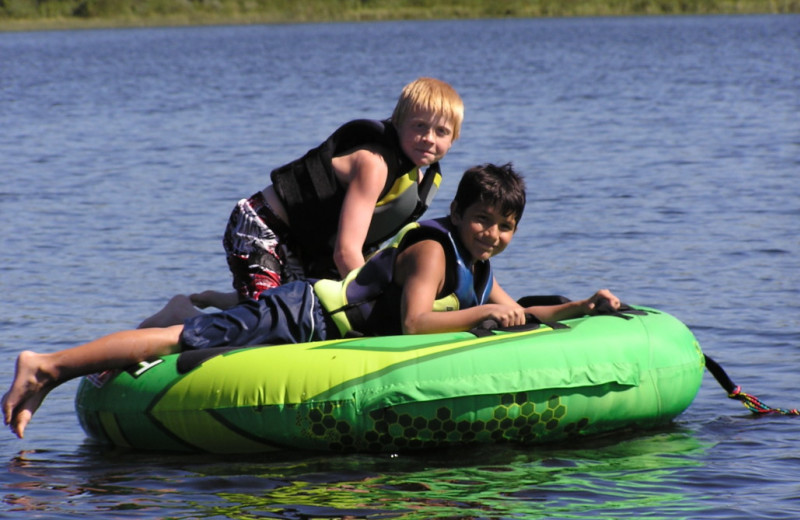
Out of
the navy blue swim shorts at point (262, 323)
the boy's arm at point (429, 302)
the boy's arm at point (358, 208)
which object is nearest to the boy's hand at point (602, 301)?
the boy's arm at point (429, 302)

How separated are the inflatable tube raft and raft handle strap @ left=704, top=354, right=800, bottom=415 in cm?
64

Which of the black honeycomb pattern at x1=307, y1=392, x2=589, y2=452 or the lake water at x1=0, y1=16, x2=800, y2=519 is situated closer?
the lake water at x1=0, y1=16, x2=800, y2=519

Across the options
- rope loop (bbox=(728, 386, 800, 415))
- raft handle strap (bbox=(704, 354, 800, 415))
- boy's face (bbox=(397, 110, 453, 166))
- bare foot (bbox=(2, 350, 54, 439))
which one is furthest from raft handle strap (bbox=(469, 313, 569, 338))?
bare foot (bbox=(2, 350, 54, 439))

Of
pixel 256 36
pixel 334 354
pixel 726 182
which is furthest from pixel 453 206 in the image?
pixel 256 36

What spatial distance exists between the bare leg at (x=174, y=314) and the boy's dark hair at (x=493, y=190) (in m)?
1.29

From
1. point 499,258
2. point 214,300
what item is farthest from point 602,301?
point 499,258

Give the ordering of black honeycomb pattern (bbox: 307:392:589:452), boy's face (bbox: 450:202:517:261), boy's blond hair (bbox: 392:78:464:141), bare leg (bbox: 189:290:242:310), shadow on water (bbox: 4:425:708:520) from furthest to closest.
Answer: bare leg (bbox: 189:290:242:310) < boy's blond hair (bbox: 392:78:464:141) < boy's face (bbox: 450:202:517:261) < black honeycomb pattern (bbox: 307:392:589:452) < shadow on water (bbox: 4:425:708:520)

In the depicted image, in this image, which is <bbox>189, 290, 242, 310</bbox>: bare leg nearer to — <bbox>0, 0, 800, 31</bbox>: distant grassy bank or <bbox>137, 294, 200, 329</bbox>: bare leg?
<bbox>137, 294, 200, 329</bbox>: bare leg

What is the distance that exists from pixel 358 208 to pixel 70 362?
4.42ft

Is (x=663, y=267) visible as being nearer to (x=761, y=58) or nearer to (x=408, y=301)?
(x=408, y=301)

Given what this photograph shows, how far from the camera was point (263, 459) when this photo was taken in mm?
5355

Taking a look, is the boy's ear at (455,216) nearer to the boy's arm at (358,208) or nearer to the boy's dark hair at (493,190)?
Answer: the boy's dark hair at (493,190)

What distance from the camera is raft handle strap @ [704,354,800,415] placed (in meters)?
5.99

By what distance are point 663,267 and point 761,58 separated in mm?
24202
